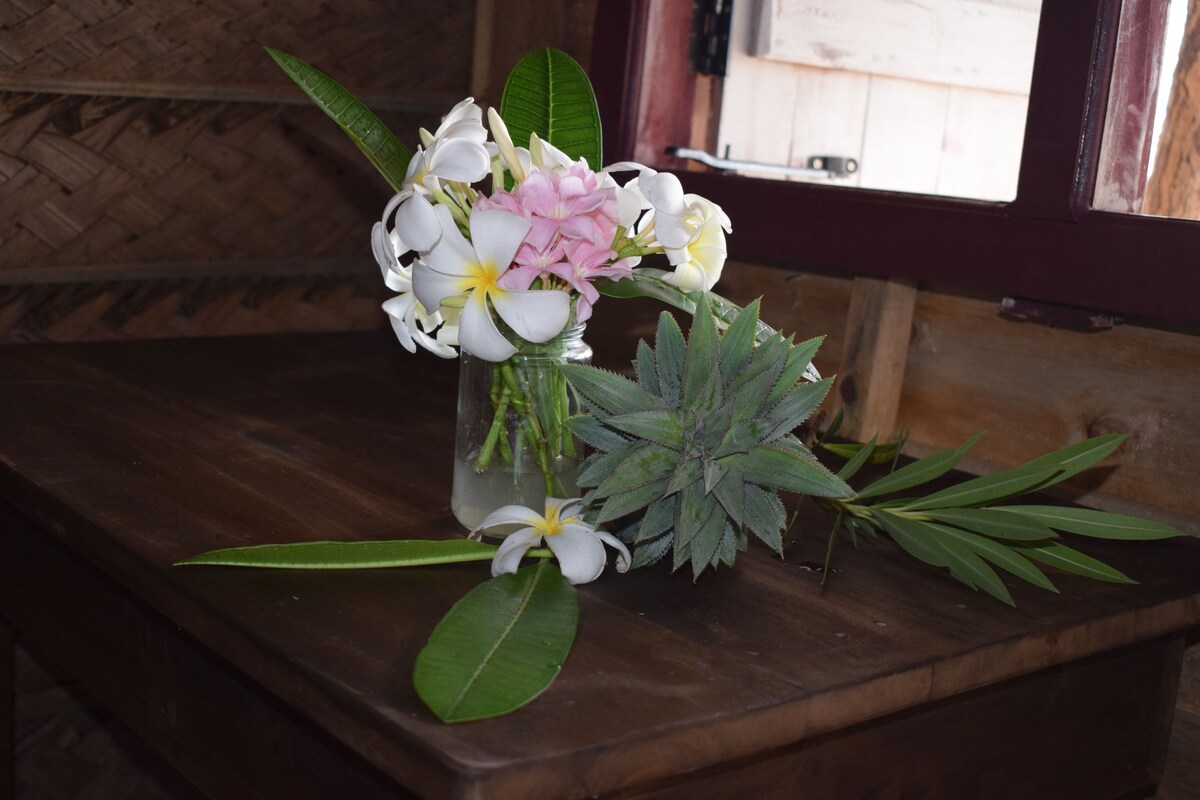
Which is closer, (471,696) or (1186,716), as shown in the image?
(471,696)

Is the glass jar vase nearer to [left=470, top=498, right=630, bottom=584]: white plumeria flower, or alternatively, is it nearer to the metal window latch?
[left=470, top=498, right=630, bottom=584]: white plumeria flower

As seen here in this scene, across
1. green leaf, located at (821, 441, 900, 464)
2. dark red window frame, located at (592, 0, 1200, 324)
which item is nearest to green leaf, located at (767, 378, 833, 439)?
green leaf, located at (821, 441, 900, 464)

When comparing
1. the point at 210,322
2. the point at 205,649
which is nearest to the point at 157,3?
the point at 210,322

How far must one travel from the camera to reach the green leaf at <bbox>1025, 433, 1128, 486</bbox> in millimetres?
1001

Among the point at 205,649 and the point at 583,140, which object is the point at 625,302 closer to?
the point at 583,140

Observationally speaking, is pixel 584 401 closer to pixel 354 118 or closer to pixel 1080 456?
pixel 354 118

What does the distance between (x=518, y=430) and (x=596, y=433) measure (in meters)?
0.11

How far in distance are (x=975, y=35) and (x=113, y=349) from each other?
3.87ft

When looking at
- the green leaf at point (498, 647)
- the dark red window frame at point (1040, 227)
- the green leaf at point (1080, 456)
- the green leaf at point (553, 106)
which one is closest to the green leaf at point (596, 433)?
the green leaf at point (498, 647)

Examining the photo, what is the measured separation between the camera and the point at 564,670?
0.77m

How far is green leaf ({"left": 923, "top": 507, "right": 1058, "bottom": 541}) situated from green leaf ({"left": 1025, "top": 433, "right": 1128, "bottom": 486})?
0.05 m

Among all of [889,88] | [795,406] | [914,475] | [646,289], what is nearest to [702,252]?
[646,289]

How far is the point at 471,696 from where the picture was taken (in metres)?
0.70

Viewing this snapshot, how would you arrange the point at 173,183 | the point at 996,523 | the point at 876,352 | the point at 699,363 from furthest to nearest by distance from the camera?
the point at 173,183 → the point at 876,352 → the point at 996,523 → the point at 699,363
